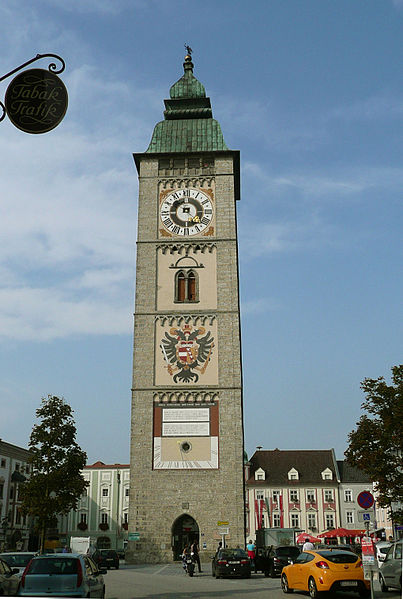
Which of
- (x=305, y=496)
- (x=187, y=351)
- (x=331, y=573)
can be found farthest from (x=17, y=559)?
(x=305, y=496)

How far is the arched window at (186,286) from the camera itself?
144 feet

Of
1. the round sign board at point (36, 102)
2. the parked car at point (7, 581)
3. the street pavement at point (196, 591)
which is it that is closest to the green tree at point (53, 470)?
the street pavement at point (196, 591)

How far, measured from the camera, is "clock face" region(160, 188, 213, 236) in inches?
1789

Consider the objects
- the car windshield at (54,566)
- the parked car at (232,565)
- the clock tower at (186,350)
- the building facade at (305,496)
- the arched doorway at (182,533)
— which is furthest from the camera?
the building facade at (305,496)

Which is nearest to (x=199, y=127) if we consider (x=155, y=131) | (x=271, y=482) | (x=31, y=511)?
(x=155, y=131)

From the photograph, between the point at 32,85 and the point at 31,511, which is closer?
the point at 32,85

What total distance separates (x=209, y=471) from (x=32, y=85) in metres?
30.9

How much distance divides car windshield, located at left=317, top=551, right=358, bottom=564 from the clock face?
29.9m

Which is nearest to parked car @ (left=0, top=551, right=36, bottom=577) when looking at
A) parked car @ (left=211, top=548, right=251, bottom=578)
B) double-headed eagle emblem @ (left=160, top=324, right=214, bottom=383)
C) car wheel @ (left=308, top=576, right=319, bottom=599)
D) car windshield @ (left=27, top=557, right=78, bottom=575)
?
car windshield @ (left=27, top=557, right=78, bottom=575)

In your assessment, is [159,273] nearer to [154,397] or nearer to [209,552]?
[154,397]

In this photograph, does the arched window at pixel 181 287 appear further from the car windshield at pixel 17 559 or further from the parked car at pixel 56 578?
the parked car at pixel 56 578

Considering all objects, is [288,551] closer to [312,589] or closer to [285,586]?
[285,586]

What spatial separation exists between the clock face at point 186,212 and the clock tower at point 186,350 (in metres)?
0.07

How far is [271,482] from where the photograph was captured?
7606cm
